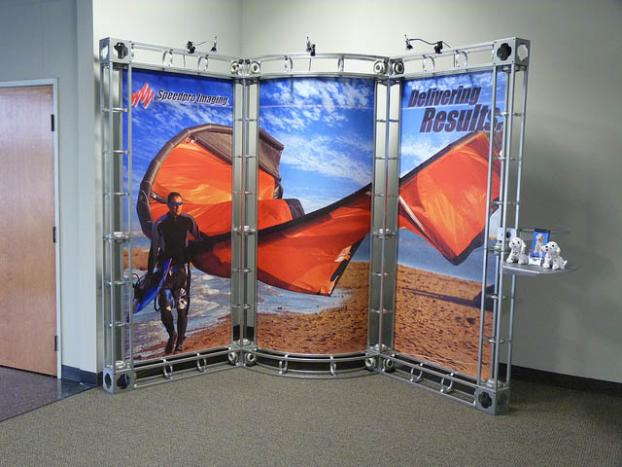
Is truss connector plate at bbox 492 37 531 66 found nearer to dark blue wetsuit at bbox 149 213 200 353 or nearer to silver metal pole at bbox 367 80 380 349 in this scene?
silver metal pole at bbox 367 80 380 349

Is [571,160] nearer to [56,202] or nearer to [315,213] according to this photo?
[315,213]

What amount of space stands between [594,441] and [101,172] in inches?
137

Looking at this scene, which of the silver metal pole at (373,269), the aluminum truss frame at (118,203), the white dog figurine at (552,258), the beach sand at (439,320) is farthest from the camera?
the silver metal pole at (373,269)

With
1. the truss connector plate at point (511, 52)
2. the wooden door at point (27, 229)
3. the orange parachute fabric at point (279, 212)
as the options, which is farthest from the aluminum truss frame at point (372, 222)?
the wooden door at point (27, 229)

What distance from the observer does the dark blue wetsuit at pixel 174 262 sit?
15.3 ft

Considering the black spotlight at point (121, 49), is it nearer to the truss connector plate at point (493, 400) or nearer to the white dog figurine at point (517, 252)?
the white dog figurine at point (517, 252)

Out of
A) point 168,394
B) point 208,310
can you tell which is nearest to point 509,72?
point 208,310

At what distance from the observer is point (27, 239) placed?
4.88m

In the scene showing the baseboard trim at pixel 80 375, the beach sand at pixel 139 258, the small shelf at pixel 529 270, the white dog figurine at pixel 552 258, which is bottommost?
the baseboard trim at pixel 80 375

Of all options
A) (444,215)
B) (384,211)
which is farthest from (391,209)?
(444,215)

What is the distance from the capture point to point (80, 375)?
4.70 metres

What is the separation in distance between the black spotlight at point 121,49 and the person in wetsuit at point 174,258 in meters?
0.97

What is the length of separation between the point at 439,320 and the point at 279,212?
4.44 feet

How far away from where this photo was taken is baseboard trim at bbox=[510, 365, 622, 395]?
4641 mm
